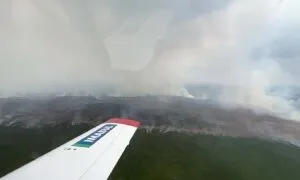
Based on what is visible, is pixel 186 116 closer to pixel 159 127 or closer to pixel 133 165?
pixel 159 127

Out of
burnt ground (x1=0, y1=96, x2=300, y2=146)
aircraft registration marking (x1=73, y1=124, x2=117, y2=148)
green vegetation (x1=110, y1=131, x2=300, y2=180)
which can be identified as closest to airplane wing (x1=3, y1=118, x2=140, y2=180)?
aircraft registration marking (x1=73, y1=124, x2=117, y2=148)

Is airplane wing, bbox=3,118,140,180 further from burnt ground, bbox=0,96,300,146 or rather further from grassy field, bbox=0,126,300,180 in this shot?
burnt ground, bbox=0,96,300,146

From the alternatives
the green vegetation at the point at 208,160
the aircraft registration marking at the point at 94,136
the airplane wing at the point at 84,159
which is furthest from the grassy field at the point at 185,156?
the airplane wing at the point at 84,159

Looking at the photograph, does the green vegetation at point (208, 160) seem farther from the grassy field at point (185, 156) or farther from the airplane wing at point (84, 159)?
→ the airplane wing at point (84, 159)

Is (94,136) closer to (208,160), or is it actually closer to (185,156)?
(208,160)

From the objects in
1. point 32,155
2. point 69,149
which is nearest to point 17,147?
point 32,155

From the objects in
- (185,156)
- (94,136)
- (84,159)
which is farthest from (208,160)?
(84,159)

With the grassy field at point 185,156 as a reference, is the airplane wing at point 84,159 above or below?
above
